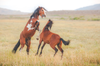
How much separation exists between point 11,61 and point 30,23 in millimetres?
1564

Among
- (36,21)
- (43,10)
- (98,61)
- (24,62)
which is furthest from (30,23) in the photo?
(98,61)

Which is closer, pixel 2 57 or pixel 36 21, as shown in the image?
pixel 36 21

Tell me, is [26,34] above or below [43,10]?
below

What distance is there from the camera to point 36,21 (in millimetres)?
4273

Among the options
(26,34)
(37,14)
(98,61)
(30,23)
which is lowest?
(98,61)

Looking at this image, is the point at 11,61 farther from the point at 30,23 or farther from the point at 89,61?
the point at 89,61

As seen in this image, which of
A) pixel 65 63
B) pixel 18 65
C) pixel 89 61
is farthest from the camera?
pixel 89 61

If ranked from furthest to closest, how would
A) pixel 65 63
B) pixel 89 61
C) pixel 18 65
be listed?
pixel 89 61 < pixel 65 63 < pixel 18 65

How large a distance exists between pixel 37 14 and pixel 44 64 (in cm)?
187

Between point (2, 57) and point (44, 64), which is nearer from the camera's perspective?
point (44, 64)

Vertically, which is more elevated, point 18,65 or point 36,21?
point 36,21

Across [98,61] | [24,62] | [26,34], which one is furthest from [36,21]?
[98,61]

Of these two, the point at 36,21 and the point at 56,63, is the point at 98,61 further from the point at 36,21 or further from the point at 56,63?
the point at 36,21

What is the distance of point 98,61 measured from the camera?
489cm
